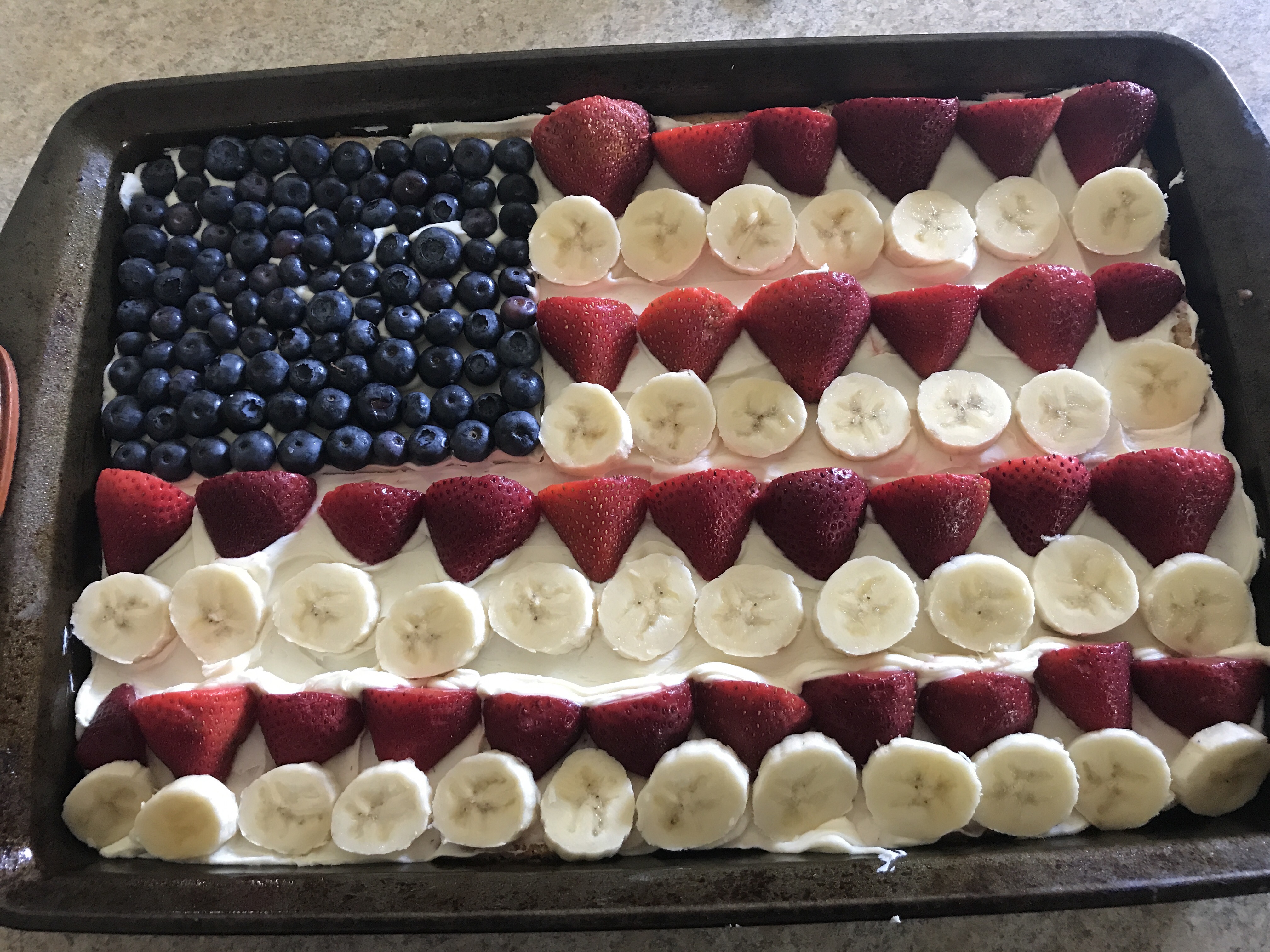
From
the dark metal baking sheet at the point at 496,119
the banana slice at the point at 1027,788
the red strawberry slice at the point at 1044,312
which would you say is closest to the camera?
the dark metal baking sheet at the point at 496,119

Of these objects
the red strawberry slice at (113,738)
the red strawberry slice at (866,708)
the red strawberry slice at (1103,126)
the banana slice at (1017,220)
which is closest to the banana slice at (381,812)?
the red strawberry slice at (113,738)

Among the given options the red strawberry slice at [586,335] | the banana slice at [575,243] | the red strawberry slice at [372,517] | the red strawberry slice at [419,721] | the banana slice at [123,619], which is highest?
the banana slice at [575,243]

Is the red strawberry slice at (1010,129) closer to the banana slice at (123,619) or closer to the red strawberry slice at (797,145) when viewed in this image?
the red strawberry slice at (797,145)

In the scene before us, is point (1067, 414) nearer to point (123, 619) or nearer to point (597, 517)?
point (597, 517)

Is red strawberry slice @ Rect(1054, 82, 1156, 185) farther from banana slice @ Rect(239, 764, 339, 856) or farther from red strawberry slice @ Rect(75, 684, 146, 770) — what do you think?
red strawberry slice @ Rect(75, 684, 146, 770)

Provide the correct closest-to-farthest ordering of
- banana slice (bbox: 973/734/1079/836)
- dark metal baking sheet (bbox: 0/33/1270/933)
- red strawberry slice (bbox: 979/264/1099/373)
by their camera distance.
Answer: dark metal baking sheet (bbox: 0/33/1270/933)
banana slice (bbox: 973/734/1079/836)
red strawberry slice (bbox: 979/264/1099/373)

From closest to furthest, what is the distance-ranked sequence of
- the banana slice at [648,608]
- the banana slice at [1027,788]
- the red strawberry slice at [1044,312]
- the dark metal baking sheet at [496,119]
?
the dark metal baking sheet at [496,119], the banana slice at [1027,788], the banana slice at [648,608], the red strawberry slice at [1044,312]

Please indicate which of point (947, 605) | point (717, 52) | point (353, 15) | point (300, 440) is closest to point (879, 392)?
point (947, 605)

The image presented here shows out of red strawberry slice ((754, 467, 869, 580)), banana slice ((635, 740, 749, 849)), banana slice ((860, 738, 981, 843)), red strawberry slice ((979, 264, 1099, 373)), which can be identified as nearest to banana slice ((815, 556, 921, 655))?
red strawberry slice ((754, 467, 869, 580))
